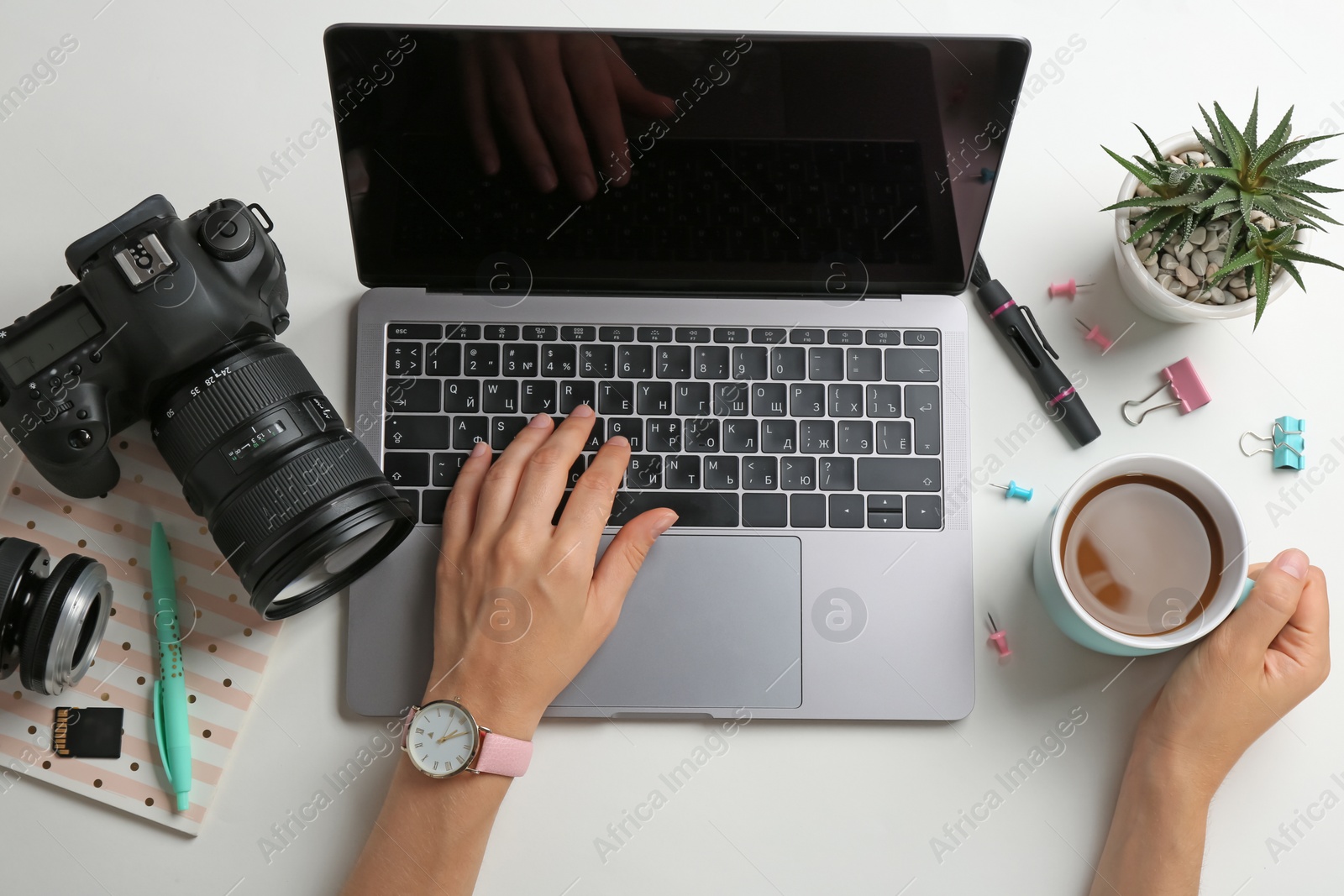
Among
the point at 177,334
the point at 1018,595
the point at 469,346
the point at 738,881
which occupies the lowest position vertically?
the point at 738,881

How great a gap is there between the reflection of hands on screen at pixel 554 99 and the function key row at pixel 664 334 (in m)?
0.15

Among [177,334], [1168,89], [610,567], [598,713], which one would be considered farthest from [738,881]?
[1168,89]

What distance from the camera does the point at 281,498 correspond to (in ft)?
2.22

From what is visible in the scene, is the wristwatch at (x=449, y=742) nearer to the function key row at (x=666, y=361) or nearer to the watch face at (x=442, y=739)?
the watch face at (x=442, y=739)

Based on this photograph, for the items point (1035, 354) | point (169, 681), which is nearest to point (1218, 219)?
point (1035, 354)

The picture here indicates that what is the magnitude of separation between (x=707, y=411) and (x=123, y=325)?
18.5 inches

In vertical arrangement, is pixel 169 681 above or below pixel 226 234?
below

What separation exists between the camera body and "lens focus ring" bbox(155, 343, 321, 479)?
2cm

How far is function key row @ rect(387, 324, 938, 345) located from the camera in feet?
2.66

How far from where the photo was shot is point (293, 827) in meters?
0.78

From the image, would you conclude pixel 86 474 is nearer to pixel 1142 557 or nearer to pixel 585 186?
pixel 585 186

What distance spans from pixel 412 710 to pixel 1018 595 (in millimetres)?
548

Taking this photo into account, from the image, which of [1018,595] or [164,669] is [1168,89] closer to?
[1018,595]

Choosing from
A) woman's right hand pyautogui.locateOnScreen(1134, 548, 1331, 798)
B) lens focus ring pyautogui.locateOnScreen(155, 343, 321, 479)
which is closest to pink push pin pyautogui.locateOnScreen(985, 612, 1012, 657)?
woman's right hand pyautogui.locateOnScreen(1134, 548, 1331, 798)
